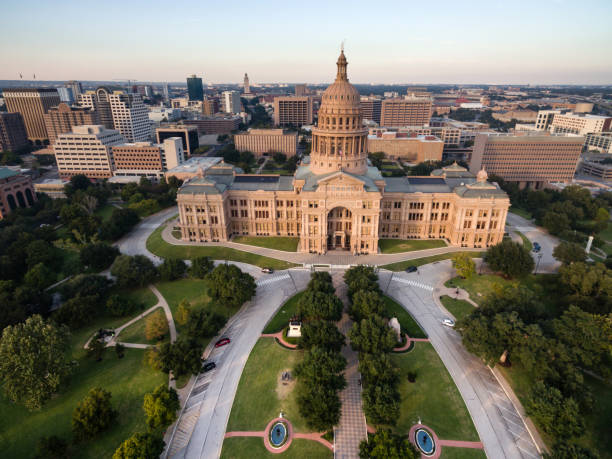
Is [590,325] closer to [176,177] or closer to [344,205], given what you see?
[344,205]

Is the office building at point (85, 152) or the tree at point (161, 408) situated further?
the office building at point (85, 152)

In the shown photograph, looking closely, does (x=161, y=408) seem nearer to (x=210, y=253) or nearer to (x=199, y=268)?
(x=199, y=268)

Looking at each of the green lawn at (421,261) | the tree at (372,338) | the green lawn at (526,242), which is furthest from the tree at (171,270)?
the green lawn at (526,242)

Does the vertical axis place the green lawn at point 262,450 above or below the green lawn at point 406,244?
below

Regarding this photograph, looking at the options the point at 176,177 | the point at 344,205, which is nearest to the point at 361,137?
the point at 344,205

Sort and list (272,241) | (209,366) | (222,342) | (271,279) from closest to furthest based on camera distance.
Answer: (209,366) → (222,342) → (271,279) → (272,241)

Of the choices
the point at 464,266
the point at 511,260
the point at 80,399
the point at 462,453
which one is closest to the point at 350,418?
the point at 462,453

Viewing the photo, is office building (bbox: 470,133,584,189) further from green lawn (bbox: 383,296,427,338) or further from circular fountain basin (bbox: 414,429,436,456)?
circular fountain basin (bbox: 414,429,436,456)

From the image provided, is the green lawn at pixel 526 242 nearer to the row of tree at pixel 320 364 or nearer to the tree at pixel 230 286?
the row of tree at pixel 320 364
